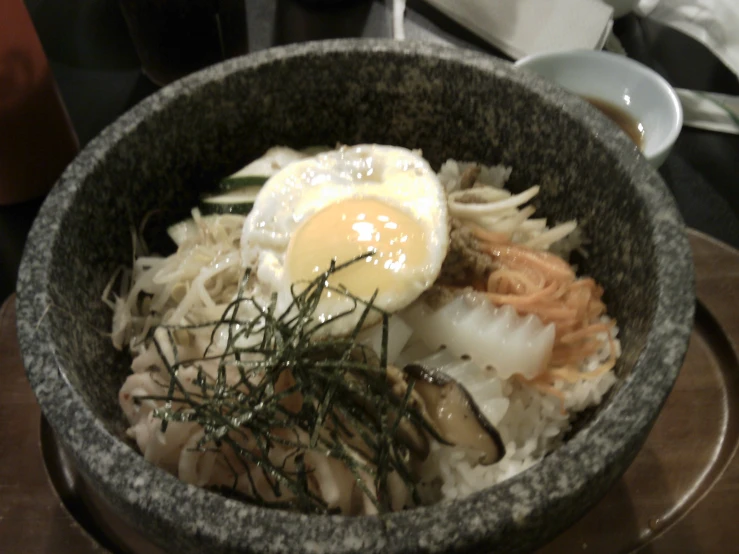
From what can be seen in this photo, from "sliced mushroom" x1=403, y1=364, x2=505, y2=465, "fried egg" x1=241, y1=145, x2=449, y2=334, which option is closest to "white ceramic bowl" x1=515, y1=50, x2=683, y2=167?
"fried egg" x1=241, y1=145, x2=449, y2=334

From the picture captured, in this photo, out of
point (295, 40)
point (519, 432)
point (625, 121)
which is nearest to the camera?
point (519, 432)

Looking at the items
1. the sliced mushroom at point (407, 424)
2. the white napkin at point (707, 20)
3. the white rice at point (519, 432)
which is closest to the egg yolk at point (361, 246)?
the sliced mushroom at point (407, 424)

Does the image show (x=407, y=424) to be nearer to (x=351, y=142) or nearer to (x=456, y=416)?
(x=456, y=416)

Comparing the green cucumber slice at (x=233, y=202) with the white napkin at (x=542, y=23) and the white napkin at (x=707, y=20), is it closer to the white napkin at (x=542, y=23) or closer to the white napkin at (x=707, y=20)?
the white napkin at (x=542, y=23)

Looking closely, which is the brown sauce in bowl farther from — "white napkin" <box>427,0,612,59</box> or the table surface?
"white napkin" <box>427,0,612,59</box>

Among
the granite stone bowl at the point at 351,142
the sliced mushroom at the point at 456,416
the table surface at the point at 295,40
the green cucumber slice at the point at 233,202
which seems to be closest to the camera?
the granite stone bowl at the point at 351,142

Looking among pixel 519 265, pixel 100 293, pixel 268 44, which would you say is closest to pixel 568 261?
pixel 519 265

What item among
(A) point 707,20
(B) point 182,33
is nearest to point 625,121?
(A) point 707,20
